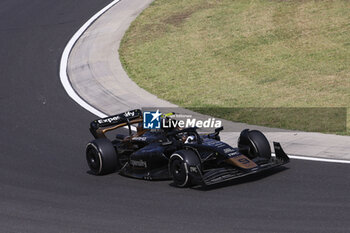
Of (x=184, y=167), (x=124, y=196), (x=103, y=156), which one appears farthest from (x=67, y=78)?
(x=184, y=167)

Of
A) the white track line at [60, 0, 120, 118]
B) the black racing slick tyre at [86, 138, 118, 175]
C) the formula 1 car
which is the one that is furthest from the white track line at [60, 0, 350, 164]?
the black racing slick tyre at [86, 138, 118, 175]

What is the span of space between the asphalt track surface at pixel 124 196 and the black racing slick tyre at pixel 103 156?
200mm

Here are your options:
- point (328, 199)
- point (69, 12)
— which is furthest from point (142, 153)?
point (69, 12)

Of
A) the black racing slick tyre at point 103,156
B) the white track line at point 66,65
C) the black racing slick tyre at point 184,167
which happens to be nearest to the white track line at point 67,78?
the white track line at point 66,65

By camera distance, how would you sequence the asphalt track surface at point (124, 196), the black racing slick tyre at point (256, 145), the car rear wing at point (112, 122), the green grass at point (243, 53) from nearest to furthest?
1. the asphalt track surface at point (124, 196)
2. the black racing slick tyre at point (256, 145)
3. the car rear wing at point (112, 122)
4. the green grass at point (243, 53)

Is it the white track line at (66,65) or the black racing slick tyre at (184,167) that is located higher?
the white track line at (66,65)

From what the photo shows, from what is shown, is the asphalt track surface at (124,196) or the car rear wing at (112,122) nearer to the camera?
the asphalt track surface at (124,196)

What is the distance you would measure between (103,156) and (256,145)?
3243 millimetres

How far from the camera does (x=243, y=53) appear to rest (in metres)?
23.8

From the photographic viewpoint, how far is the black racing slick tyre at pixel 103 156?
1383cm

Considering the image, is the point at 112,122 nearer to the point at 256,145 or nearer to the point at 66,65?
the point at 256,145

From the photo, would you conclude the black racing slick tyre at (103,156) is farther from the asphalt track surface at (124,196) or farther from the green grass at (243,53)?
the green grass at (243,53)

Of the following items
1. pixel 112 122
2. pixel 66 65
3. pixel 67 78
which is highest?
pixel 66 65

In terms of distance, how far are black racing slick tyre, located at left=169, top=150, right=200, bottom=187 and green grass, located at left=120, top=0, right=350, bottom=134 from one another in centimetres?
495
